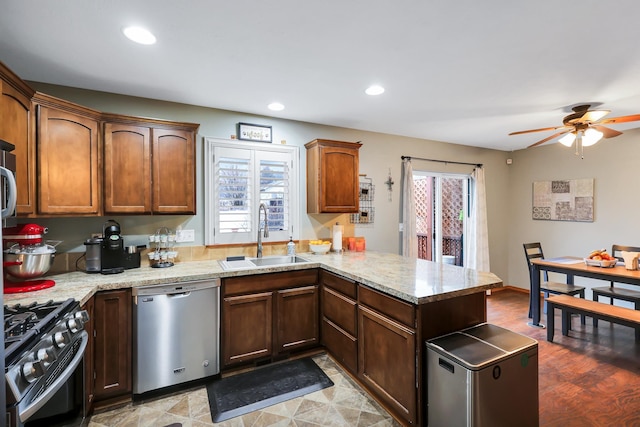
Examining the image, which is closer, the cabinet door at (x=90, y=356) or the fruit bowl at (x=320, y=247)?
the cabinet door at (x=90, y=356)

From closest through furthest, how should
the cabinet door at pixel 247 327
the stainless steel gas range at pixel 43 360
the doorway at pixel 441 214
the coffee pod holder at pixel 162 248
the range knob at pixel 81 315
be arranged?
the stainless steel gas range at pixel 43 360 < the range knob at pixel 81 315 < the cabinet door at pixel 247 327 < the coffee pod holder at pixel 162 248 < the doorway at pixel 441 214

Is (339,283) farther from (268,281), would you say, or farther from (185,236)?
(185,236)

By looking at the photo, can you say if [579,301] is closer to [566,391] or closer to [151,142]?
[566,391]

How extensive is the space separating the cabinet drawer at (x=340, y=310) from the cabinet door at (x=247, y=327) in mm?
514

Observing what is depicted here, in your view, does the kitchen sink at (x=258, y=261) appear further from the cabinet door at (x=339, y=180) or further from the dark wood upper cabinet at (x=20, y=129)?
the dark wood upper cabinet at (x=20, y=129)

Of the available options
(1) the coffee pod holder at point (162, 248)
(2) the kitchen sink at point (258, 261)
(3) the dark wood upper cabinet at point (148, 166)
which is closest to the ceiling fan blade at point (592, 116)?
(2) the kitchen sink at point (258, 261)

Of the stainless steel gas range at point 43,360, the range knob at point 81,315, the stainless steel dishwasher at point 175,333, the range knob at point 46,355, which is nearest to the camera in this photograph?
the stainless steel gas range at point 43,360

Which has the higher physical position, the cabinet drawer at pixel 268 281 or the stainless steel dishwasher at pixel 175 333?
the cabinet drawer at pixel 268 281

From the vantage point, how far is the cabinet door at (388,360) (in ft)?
6.18

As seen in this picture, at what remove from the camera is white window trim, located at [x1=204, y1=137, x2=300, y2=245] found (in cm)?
312

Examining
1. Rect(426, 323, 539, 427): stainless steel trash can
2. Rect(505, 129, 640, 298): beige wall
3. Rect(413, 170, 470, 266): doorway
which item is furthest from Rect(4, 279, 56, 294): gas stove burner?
Rect(505, 129, 640, 298): beige wall

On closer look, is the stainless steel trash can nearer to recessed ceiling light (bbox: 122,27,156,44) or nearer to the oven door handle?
the oven door handle

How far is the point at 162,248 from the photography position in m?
2.90

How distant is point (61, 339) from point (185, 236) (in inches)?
65.2
